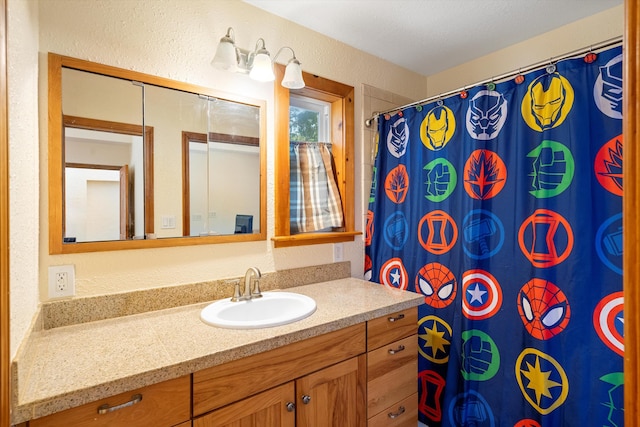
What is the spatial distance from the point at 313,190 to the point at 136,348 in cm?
125

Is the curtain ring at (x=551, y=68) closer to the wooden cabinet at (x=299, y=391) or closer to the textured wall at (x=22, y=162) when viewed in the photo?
the wooden cabinet at (x=299, y=391)

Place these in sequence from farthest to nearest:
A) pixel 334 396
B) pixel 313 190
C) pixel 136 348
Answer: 1. pixel 313 190
2. pixel 334 396
3. pixel 136 348

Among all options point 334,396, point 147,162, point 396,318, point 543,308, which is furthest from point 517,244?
point 147,162

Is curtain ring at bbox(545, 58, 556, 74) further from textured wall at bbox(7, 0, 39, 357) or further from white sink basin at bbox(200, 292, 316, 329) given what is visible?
textured wall at bbox(7, 0, 39, 357)

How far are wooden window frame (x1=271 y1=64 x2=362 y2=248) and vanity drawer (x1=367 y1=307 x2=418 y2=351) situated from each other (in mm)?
631

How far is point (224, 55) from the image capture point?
56.8 inches

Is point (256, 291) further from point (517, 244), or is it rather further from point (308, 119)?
point (517, 244)

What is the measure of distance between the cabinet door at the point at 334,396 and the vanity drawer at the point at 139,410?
16.5 inches

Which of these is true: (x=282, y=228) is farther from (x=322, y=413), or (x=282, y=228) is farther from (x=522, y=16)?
(x=522, y=16)

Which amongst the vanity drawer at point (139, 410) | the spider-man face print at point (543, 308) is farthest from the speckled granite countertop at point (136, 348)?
the spider-man face print at point (543, 308)

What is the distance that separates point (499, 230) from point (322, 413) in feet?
3.89

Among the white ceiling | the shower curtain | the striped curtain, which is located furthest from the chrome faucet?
the white ceiling

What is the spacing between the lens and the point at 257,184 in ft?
5.56

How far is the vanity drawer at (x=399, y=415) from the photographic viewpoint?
146cm
